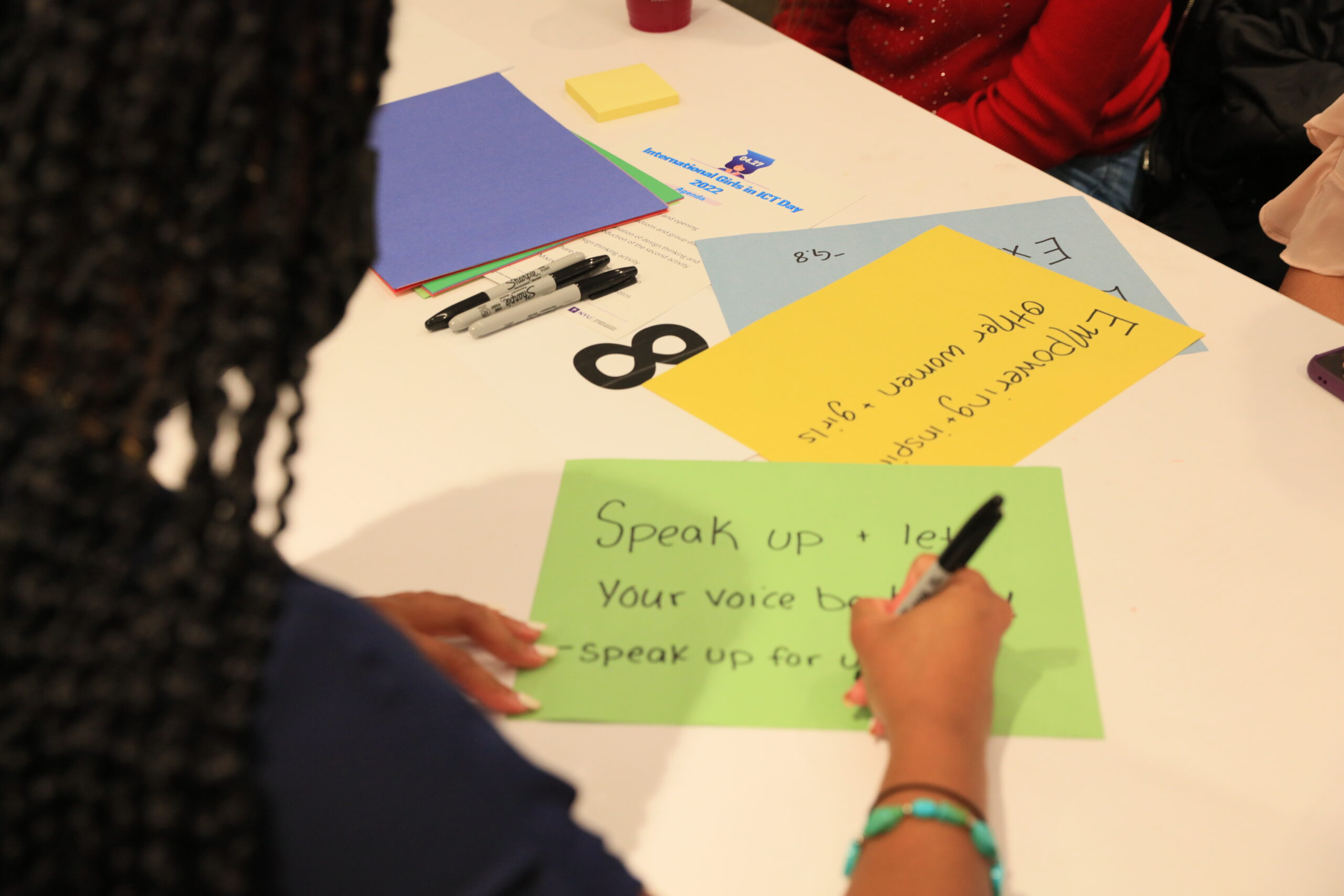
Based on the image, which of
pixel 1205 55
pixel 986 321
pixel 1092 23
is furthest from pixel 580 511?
pixel 1205 55

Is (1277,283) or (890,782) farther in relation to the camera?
(1277,283)

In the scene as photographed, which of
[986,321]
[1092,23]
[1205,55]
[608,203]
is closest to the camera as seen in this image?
[986,321]

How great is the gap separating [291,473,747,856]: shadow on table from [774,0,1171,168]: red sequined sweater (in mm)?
831

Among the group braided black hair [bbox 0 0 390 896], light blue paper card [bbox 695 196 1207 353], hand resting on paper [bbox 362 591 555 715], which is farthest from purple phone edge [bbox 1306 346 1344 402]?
braided black hair [bbox 0 0 390 896]

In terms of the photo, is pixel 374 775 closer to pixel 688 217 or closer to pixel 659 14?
pixel 688 217

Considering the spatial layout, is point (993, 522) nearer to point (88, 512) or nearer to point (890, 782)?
point (890, 782)

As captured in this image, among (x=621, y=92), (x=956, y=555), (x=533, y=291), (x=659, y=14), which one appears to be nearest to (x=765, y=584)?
(x=956, y=555)

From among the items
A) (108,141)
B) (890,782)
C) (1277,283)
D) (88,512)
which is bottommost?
(1277,283)

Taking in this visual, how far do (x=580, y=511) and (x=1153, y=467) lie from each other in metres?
0.40

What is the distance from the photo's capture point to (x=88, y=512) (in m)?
0.34

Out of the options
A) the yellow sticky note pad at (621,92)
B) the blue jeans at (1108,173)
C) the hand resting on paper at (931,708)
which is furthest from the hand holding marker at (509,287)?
the blue jeans at (1108,173)

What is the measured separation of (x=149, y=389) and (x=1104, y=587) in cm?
53

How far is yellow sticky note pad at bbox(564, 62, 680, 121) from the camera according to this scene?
3.51ft

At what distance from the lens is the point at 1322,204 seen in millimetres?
933
